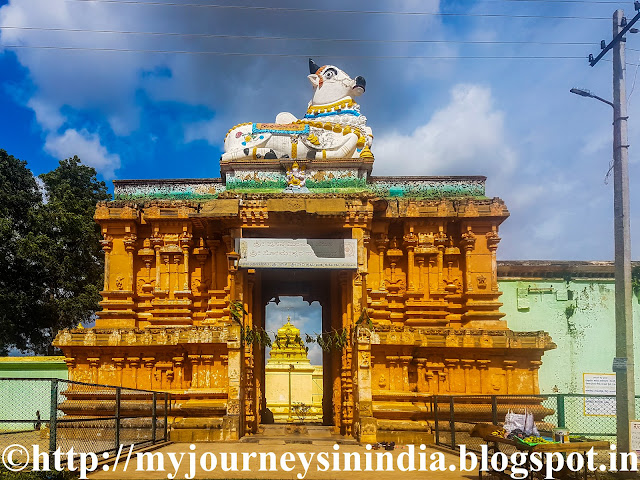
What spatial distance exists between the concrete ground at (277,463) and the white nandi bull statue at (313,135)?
821 centimetres

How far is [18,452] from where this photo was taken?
478 inches

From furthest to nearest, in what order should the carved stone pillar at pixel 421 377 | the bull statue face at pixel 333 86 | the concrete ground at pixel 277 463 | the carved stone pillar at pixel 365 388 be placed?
the bull statue face at pixel 333 86, the carved stone pillar at pixel 421 377, the carved stone pillar at pixel 365 388, the concrete ground at pixel 277 463

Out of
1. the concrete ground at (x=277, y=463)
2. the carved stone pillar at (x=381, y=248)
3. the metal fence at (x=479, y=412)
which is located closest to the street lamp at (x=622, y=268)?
the concrete ground at (x=277, y=463)

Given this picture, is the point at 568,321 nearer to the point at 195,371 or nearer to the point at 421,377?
the point at 421,377

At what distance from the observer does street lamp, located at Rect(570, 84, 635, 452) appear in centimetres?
1075

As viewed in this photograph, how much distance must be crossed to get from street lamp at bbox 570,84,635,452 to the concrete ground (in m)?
2.78

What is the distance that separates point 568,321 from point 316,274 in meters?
7.72

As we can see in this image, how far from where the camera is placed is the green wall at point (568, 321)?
61.3ft

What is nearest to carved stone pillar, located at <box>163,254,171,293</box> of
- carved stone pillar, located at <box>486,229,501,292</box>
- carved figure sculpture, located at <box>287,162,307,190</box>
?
carved figure sculpture, located at <box>287,162,307,190</box>

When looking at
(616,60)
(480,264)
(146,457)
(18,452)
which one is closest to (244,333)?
Result: (146,457)

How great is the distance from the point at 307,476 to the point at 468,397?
697cm

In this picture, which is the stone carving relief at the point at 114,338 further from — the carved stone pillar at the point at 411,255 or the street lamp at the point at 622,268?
the street lamp at the point at 622,268

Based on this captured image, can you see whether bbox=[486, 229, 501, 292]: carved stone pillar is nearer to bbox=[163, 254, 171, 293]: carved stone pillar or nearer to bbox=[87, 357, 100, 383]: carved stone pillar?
bbox=[163, 254, 171, 293]: carved stone pillar

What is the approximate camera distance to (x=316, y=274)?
20.4 meters
